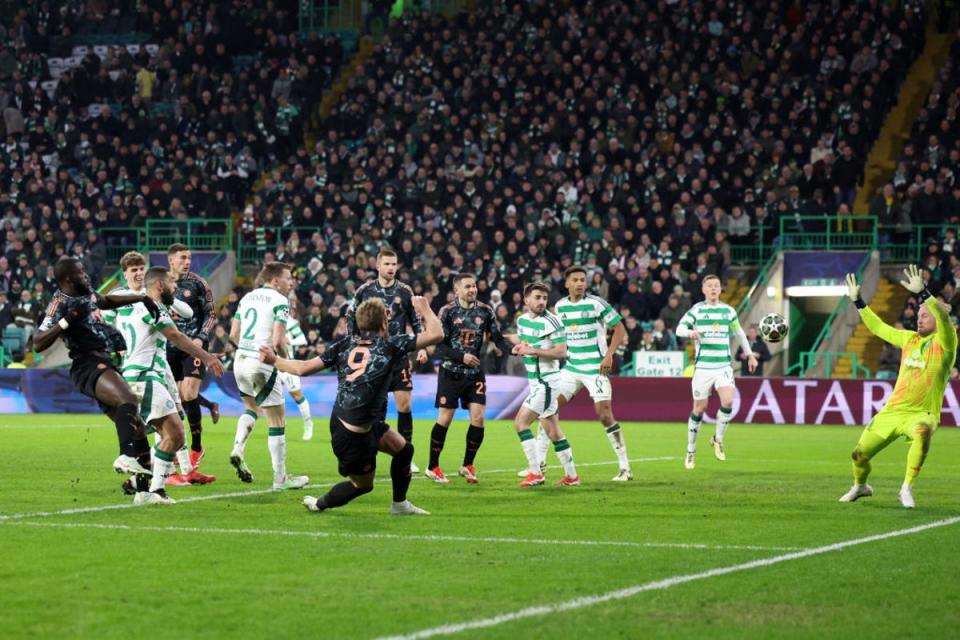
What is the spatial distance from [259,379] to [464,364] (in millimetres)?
2575

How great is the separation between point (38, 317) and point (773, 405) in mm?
17821

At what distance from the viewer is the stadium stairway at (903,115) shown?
120 ft

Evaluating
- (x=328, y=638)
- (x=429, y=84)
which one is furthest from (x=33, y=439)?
(x=429, y=84)

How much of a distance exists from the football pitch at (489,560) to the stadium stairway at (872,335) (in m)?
16.0

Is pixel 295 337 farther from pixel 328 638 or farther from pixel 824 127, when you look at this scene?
pixel 824 127

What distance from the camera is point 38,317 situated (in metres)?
35.9

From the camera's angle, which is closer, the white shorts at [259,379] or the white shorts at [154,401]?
the white shorts at [154,401]

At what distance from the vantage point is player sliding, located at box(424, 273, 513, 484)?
16.5 meters

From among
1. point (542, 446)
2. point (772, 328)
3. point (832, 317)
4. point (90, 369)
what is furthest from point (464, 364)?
point (832, 317)

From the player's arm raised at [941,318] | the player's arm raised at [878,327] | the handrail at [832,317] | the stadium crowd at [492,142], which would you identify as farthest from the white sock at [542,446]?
the handrail at [832,317]

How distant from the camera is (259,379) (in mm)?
15039

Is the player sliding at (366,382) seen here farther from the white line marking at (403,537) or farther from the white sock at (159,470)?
the white sock at (159,470)

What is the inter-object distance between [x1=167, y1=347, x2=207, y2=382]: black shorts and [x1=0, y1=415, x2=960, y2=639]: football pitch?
1.22 metres

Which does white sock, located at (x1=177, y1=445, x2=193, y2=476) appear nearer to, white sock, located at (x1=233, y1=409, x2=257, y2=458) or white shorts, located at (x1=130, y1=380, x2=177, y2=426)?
white sock, located at (x1=233, y1=409, x2=257, y2=458)
